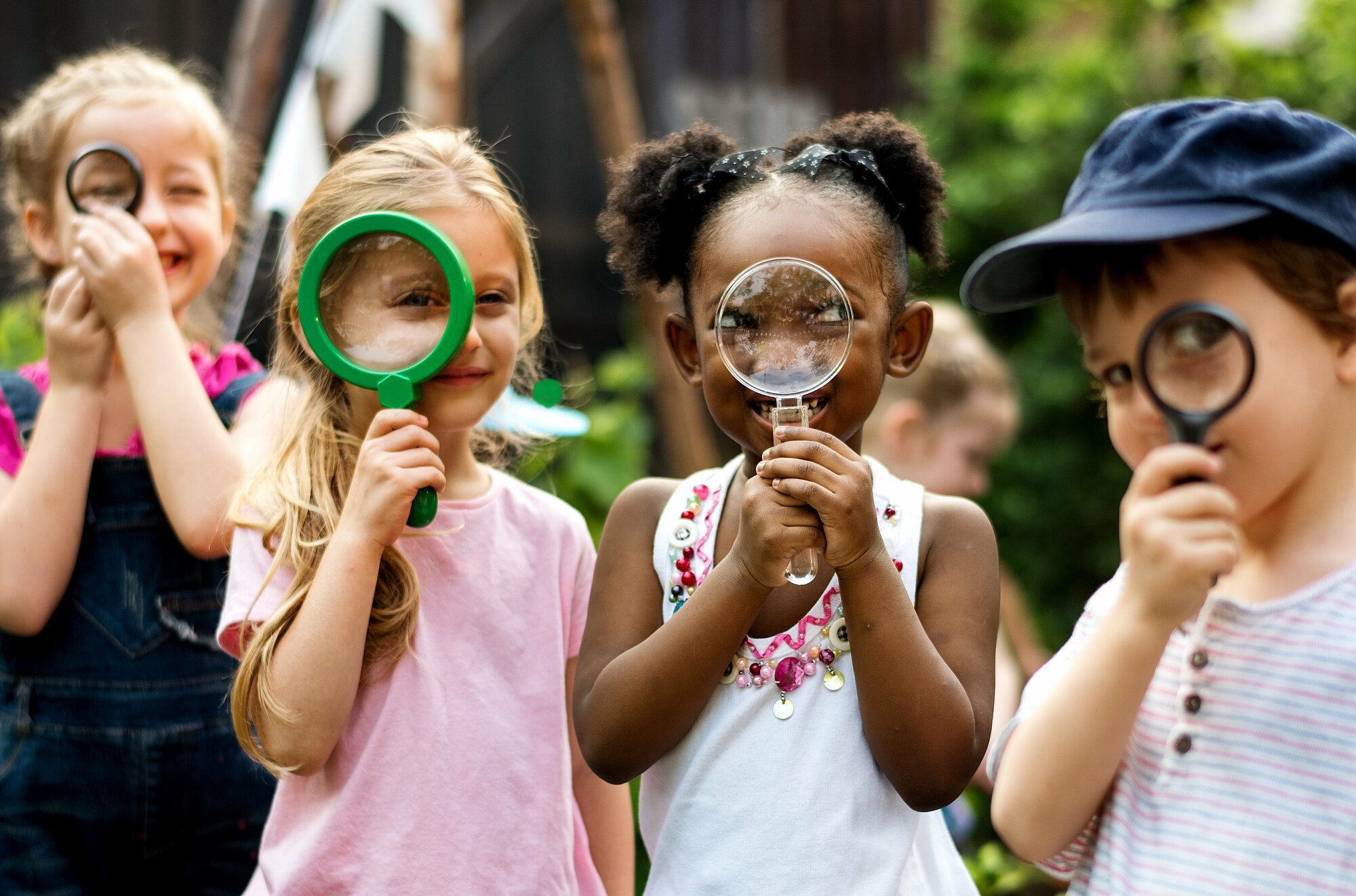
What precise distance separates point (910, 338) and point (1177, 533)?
33.3 inches

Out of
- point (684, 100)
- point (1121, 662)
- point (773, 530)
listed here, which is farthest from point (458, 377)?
point (684, 100)

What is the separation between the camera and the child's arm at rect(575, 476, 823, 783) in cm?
194

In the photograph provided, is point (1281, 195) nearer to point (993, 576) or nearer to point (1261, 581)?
point (1261, 581)

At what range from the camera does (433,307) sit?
229cm

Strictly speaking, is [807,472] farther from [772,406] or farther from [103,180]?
[103,180]

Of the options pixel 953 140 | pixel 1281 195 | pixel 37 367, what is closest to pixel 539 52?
pixel 953 140

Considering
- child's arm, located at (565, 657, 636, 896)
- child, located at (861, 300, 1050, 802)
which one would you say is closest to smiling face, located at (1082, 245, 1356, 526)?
child's arm, located at (565, 657, 636, 896)

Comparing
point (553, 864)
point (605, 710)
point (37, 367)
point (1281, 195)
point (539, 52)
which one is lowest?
point (553, 864)

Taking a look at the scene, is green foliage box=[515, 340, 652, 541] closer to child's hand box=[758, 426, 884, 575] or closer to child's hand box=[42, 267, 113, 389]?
child's hand box=[42, 267, 113, 389]

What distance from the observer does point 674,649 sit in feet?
6.63

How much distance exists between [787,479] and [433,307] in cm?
78

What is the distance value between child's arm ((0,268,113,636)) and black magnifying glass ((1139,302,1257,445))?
2.12 metres

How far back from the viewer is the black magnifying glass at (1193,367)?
60.6 inches

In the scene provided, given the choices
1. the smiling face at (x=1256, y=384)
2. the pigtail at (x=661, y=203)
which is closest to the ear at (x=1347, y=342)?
the smiling face at (x=1256, y=384)
